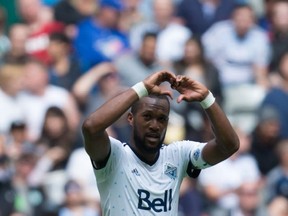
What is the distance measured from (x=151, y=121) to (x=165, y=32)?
8.37m

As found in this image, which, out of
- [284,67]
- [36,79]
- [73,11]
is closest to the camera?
[36,79]

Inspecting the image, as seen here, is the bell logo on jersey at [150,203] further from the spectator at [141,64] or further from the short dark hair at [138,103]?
the spectator at [141,64]

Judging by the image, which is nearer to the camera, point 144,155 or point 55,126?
point 144,155

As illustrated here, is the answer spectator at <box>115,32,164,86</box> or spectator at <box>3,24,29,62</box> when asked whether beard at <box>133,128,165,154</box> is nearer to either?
spectator at <box>115,32,164,86</box>

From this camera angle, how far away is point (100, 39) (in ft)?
51.7

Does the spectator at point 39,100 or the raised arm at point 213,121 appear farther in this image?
the spectator at point 39,100

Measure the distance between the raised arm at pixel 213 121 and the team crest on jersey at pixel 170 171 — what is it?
0.76 feet

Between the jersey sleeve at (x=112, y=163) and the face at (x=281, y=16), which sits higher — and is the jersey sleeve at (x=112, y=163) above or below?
below

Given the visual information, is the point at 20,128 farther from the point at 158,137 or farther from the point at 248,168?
the point at 158,137

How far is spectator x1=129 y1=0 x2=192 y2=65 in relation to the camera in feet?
51.8

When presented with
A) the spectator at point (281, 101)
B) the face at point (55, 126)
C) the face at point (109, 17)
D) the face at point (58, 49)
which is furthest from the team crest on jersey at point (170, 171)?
the face at point (109, 17)

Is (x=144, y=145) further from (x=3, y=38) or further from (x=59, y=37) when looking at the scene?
(x=3, y=38)

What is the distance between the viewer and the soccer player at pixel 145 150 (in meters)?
7.65

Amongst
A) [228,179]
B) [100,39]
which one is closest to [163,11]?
[100,39]
